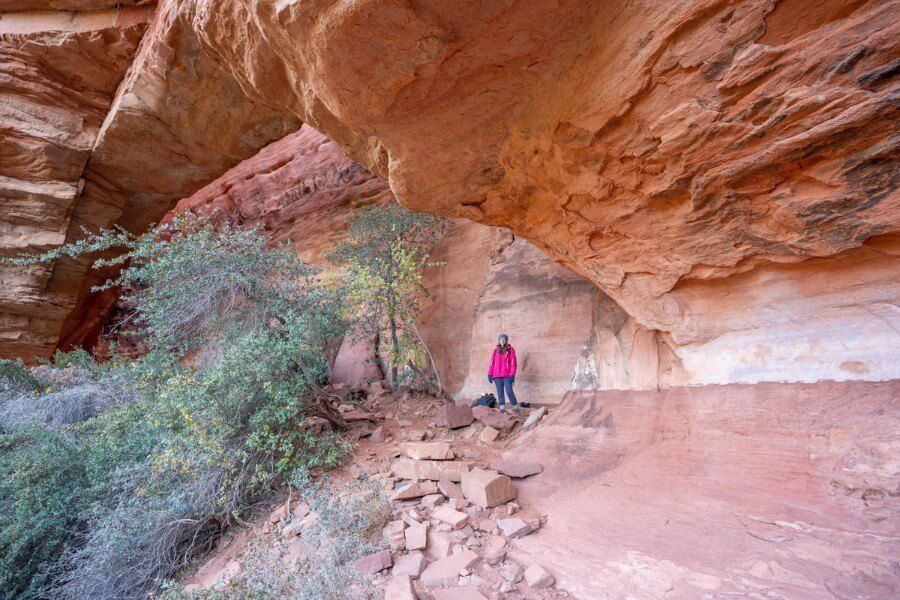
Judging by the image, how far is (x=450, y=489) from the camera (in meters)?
3.91

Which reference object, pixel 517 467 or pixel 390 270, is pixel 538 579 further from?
pixel 390 270

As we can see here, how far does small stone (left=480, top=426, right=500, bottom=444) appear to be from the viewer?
5.62 metres

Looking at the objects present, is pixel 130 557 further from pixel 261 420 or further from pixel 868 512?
pixel 868 512

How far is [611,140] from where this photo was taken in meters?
3.17

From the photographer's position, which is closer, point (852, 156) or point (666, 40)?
point (852, 156)

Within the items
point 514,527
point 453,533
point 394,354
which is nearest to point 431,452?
point 453,533

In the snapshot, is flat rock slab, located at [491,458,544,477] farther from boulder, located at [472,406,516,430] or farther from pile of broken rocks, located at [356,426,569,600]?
boulder, located at [472,406,516,430]

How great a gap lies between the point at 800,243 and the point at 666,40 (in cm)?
160

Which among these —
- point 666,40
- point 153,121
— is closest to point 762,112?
point 666,40

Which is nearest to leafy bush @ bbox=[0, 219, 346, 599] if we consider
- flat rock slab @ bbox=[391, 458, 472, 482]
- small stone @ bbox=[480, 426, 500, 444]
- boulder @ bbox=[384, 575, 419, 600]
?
flat rock slab @ bbox=[391, 458, 472, 482]

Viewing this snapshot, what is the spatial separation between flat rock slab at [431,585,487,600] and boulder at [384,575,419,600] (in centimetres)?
15

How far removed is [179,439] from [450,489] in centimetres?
325

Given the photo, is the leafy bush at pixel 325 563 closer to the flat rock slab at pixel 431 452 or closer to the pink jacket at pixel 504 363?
the flat rock slab at pixel 431 452

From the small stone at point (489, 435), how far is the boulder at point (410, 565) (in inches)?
105
